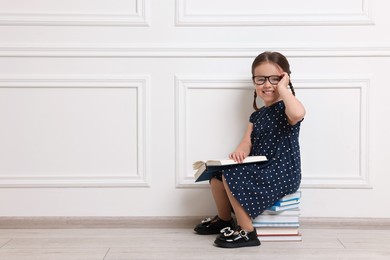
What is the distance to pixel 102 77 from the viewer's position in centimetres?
235

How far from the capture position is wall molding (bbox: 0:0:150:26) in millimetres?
2340

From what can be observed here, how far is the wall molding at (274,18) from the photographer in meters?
2.33

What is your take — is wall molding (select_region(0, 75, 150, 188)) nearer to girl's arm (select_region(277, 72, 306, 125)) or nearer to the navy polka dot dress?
the navy polka dot dress

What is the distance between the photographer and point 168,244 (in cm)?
206

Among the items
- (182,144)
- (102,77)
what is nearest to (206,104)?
(182,144)

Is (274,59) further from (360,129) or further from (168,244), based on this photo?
(168,244)

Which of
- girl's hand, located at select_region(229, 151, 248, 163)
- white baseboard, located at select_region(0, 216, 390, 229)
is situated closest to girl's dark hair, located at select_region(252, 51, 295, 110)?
girl's hand, located at select_region(229, 151, 248, 163)

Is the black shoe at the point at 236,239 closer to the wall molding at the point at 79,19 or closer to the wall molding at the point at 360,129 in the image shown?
the wall molding at the point at 360,129

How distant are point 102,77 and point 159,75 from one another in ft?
0.78

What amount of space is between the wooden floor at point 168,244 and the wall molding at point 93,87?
0.62 feet

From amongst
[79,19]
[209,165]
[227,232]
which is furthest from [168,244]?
[79,19]

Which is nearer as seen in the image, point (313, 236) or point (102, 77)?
point (313, 236)

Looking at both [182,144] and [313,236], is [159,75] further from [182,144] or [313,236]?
[313,236]

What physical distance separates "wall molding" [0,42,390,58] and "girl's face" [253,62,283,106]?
0.17 meters
